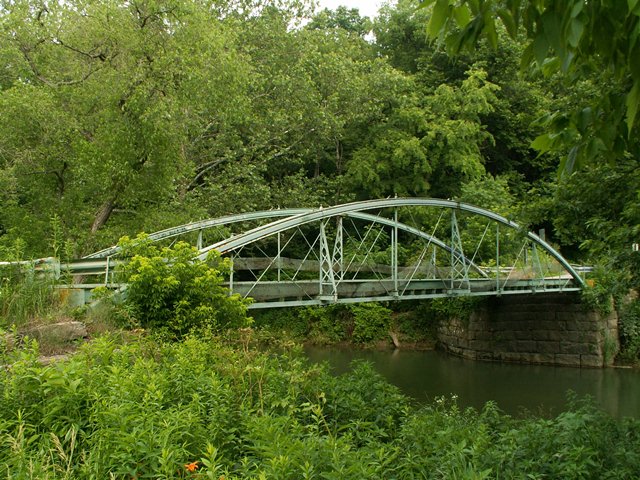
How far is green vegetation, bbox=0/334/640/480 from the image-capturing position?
3.12 m

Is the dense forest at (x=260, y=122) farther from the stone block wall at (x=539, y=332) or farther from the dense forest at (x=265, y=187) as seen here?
the stone block wall at (x=539, y=332)

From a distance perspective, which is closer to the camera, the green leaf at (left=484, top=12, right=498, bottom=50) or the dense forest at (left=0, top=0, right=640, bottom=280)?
the green leaf at (left=484, top=12, right=498, bottom=50)

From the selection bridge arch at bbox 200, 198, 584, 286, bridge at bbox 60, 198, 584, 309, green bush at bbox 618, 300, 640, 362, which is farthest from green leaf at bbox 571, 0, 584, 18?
green bush at bbox 618, 300, 640, 362

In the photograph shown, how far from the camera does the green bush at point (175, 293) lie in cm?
767

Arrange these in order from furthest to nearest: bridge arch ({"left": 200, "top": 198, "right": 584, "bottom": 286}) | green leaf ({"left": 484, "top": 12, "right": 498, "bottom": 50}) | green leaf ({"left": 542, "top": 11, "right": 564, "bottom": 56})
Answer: bridge arch ({"left": 200, "top": 198, "right": 584, "bottom": 286}), green leaf ({"left": 484, "top": 12, "right": 498, "bottom": 50}), green leaf ({"left": 542, "top": 11, "right": 564, "bottom": 56})

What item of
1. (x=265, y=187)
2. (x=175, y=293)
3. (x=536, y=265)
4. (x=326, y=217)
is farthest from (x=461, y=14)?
(x=536, y=265)

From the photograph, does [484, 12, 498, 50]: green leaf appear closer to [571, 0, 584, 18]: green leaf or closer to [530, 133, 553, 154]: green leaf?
[571, 0, 584, 18]: green leaf

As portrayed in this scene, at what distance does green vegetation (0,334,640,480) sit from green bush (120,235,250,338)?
7.41 feet

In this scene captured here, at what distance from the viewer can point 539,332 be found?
2203cm

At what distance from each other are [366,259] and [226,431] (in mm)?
12739

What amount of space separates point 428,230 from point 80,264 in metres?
19.4

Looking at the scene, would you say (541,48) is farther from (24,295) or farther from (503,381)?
(503,381)

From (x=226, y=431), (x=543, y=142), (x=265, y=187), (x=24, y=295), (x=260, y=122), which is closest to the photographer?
(x=543, y=142)

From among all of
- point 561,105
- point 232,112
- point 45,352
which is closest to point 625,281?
point 561,105
